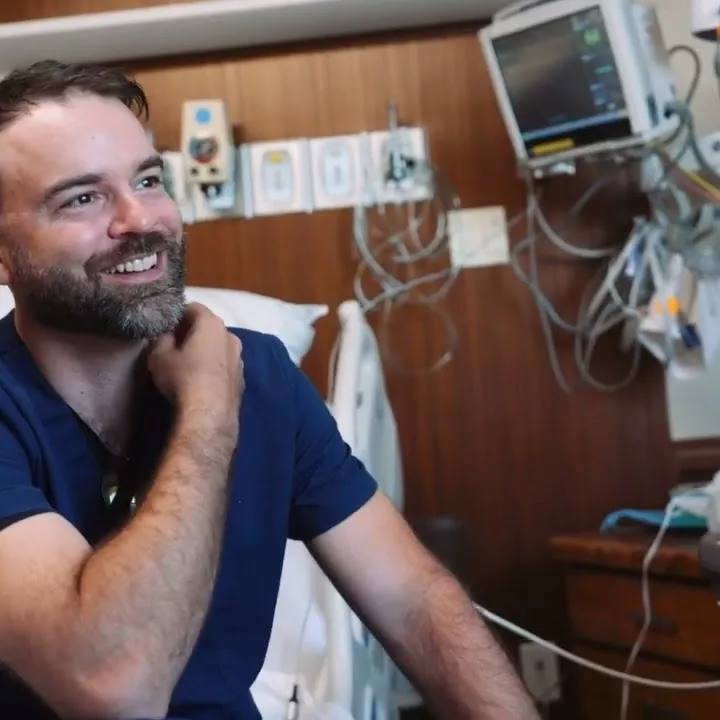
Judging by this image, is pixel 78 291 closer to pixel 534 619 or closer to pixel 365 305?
pixel 365 305

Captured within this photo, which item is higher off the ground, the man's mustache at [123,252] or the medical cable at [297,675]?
the man's mustache at [123,252]

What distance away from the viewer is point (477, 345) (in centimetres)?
205

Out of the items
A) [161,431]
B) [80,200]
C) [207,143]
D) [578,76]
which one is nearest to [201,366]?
[161,431]

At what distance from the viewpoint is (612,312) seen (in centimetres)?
198

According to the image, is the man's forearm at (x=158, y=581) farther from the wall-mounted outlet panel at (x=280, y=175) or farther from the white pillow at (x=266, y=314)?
the wall-mounted outlet panel at (x=280, y=175)

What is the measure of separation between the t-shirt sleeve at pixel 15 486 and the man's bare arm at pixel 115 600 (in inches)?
0.4

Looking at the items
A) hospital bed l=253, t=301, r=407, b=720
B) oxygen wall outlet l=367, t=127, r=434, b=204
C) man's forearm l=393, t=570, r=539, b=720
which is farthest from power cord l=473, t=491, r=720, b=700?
oxygen wall outlet l=367, t=127, r=434, b=204

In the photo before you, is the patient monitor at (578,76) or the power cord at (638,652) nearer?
the power cord at (638,652)

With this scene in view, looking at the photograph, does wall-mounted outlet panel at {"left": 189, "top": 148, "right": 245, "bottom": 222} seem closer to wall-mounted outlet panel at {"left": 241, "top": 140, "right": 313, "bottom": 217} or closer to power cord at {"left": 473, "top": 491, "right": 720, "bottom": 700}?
wall-mounted outlet panel at {"left": 241, "top": 140, "right": 313, "bottom": 217}

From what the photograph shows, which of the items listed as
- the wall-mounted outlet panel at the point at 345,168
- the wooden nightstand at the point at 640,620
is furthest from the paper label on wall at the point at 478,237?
the wooden nightstand at the point at 640,620

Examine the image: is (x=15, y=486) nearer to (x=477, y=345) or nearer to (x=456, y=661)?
(x=456, y=661)

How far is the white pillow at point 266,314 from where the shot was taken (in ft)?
5.82

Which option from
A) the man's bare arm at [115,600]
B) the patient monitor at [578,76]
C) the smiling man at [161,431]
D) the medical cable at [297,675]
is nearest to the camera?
the man's bare arm at [115,600]

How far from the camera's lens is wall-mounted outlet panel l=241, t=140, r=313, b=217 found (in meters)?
2.06
